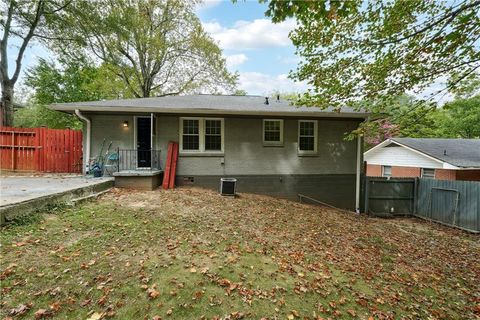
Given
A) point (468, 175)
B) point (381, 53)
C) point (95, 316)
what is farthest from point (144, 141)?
point (468, 175)

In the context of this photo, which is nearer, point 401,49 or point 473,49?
point 473,49

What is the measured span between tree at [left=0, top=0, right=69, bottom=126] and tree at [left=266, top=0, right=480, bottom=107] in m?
14.9

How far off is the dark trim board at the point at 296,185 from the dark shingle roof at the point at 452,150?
704 cm

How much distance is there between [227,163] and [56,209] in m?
5.73

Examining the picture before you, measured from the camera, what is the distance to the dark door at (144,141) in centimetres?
926

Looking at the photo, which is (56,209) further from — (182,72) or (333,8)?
(182,72)

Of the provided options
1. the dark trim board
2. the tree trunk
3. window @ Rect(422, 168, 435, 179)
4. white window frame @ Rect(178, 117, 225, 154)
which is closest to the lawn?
the dark trim board

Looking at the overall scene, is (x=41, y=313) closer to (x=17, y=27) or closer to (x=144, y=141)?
(x=144, y=141)

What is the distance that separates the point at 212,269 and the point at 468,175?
16500 millimetres

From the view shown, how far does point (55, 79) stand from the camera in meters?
17.1

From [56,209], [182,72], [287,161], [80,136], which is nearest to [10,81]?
[80,136]

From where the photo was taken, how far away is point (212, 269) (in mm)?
3426

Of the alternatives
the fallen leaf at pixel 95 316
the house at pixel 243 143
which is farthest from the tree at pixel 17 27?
the fallen leaf at pixel 95 316

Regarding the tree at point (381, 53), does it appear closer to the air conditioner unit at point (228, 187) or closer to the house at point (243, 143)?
the house at point (243, 143)
